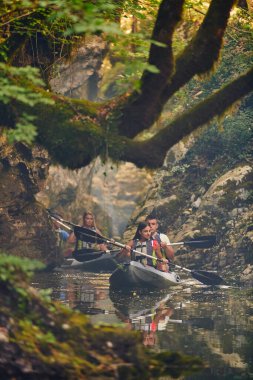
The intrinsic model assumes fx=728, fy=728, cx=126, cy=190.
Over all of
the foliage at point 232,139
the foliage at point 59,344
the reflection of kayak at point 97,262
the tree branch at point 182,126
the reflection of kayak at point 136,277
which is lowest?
the foliage at point 59,344

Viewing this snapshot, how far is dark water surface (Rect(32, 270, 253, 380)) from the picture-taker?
9.23 m

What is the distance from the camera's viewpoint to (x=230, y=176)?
20.6m

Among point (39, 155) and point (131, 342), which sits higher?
point (39, 155)

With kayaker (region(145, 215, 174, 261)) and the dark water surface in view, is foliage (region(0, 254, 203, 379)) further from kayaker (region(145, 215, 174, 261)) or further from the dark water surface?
kayaker (region(145, 215, 174, 261))

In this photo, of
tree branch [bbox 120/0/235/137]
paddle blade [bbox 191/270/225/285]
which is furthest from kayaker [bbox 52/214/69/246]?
tree branch [bbox 120/0/235/137]

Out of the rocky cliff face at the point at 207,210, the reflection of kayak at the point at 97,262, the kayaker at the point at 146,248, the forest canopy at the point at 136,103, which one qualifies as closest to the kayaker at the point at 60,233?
the reflection of kayak at the point at 97,262

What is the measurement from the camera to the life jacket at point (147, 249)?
17.0 metres

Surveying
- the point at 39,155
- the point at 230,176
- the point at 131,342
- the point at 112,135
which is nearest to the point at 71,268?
the point at 39,155

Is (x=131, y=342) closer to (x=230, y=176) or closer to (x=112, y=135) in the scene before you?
(x=112, y=135)

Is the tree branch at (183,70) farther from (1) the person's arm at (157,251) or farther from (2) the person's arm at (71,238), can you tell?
(2) the person's arm at (71,238)

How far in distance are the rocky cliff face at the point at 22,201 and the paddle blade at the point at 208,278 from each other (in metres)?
4.64

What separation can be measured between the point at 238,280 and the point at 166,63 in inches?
364

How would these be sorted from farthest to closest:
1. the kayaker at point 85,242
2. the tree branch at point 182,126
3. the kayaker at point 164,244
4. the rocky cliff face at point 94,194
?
1. the rocky cliff face at point 94,194
2. the kayaker at point 85,242
3. the kayaker at point 164,244
4. the tree branch at point 182,126

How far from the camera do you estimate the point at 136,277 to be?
16.0m
